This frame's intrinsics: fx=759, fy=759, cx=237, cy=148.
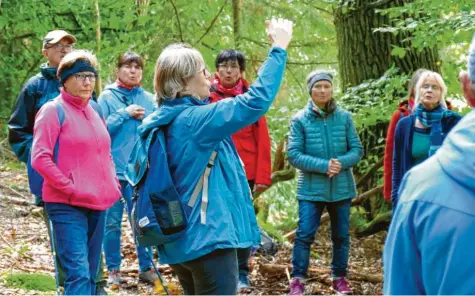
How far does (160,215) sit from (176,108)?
0.57 m

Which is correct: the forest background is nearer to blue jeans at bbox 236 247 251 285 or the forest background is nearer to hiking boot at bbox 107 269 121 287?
blue jeans at bbox 236 247 251 285

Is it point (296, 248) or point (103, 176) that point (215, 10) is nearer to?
point (296, 248)

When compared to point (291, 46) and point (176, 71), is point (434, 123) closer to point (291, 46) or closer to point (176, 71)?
point (176, 71)

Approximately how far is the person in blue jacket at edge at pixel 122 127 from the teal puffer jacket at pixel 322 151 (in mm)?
1439

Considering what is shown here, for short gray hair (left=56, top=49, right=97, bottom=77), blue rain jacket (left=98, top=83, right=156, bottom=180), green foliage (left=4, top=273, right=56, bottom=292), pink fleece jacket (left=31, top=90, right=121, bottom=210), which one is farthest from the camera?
blue rain jacket (left=98, top=83, right=156, bottom=180)

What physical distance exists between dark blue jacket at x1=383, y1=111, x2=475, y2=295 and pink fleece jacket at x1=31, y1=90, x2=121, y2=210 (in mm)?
3808

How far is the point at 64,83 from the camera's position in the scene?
558cm

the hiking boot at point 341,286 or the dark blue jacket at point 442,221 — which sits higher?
the dark blue jacket at point 442,221

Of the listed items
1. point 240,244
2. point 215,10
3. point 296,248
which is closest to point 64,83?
point 240,244

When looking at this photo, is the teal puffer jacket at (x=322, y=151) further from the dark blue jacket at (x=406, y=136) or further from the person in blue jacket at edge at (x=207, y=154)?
the person in blue jacket at edge at (x=207, y=154)

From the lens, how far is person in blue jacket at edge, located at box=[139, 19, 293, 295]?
12.8ft

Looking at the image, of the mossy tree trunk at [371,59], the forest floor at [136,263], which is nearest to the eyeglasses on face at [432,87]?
the forest floor at [136,263]

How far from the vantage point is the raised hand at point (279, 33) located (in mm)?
4102

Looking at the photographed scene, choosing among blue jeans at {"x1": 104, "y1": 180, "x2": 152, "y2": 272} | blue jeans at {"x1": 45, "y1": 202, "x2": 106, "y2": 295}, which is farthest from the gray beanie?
blue jeans at {"x1": 45, "y1": 202, "x2": 106, "y2": 295}
